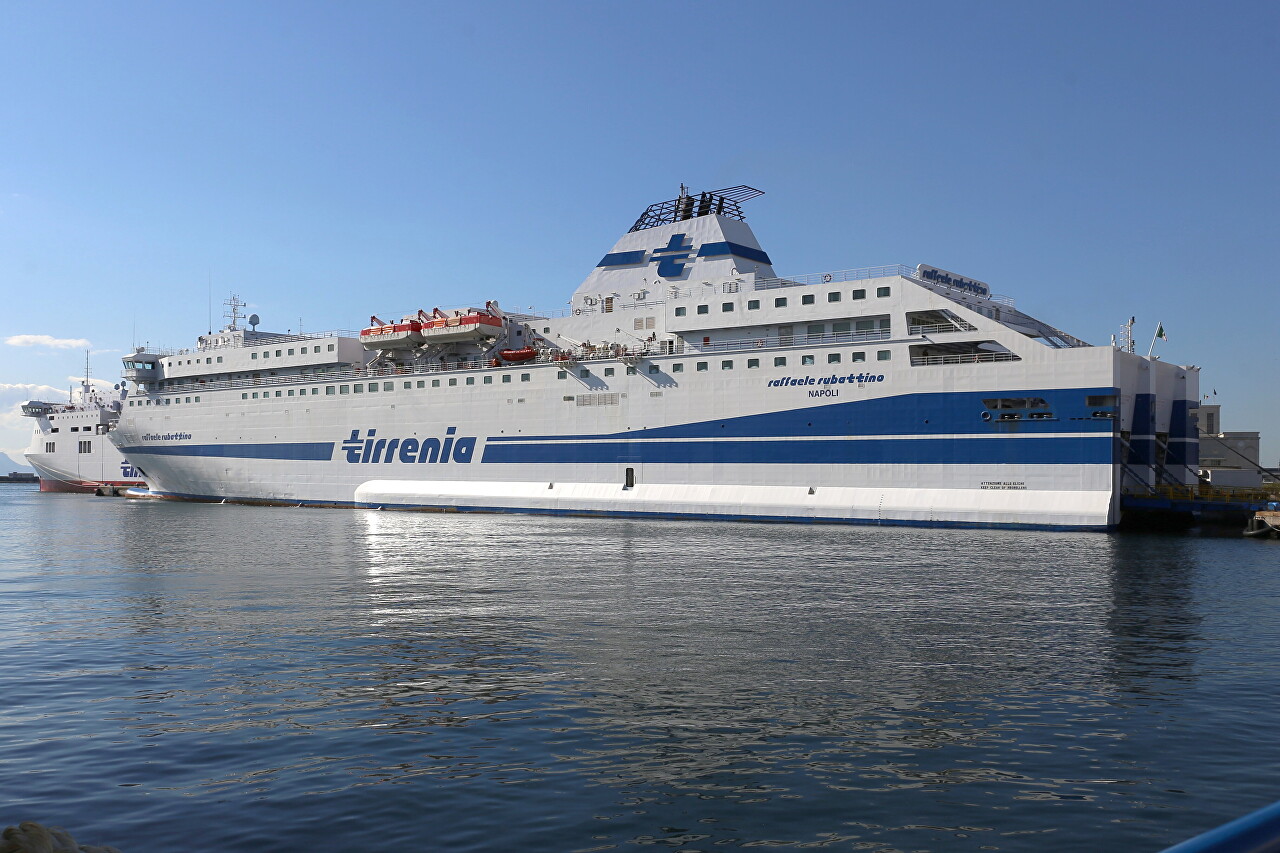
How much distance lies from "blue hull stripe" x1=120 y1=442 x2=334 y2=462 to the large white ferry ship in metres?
0.16

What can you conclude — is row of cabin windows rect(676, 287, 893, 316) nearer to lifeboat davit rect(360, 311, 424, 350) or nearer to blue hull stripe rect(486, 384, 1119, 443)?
blue hull stripe rect(486, 384, 1119, 443)

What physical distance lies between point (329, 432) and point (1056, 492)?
3639 centimetres

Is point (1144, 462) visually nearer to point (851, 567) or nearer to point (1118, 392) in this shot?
point (1118, 392)

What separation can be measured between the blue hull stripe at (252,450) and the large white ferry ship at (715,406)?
0.16 metres

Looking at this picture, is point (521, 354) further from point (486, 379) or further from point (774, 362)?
point (774, 362)

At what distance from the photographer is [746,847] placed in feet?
21.7

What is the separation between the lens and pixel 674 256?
43188 millimetres

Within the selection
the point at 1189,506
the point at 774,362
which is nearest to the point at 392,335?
the point at 774,362

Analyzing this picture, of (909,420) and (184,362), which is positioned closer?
(909,420)

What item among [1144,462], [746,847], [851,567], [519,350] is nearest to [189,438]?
[519,350]

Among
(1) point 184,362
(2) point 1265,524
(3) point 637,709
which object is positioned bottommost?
(3) point 637,709

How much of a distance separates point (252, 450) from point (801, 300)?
33882mm

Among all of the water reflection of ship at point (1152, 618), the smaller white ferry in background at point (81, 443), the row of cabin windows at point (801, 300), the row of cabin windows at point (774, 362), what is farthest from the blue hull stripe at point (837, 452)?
the smaller white ferry in background at point (81, 443)

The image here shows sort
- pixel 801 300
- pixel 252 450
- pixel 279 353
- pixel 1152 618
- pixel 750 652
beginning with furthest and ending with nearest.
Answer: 1. pixel 279 353
2. pixel 252 450
3. pixel 801 300
4. pixel 1152 618
5. pixel 750 652
